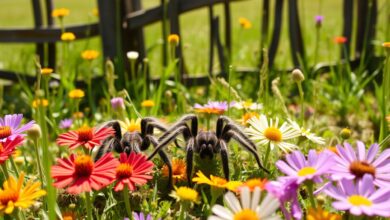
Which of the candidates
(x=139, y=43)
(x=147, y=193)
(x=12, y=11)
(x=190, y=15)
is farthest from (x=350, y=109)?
(x=12, y=11)

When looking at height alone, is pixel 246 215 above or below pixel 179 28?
below

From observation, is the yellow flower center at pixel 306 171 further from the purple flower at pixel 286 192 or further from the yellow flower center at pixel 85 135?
the yellow flower center at pixel 85 135

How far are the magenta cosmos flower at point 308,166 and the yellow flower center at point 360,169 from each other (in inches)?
2.0

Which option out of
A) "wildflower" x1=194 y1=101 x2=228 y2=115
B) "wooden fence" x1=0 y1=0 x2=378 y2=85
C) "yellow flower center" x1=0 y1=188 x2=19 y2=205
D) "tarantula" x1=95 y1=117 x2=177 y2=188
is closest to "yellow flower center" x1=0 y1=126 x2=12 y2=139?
"tarantula" x1=95 y1=117 x2=177 y2=188

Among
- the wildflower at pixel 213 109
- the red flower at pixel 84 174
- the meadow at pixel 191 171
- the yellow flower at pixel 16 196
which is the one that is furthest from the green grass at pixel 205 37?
the yellow flower at pixel 16 196

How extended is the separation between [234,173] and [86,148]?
49 cm

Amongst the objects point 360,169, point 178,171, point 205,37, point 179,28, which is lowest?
point 178,171

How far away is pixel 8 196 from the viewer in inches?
43.9

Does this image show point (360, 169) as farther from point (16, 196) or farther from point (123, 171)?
point (16, 196)

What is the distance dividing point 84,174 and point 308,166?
0.52 meters

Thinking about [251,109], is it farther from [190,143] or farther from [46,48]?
[46,48]

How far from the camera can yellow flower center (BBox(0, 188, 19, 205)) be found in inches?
43.9

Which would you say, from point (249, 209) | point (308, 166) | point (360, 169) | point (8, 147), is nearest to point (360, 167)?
point (360, 169)

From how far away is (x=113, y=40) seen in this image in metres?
3.69
